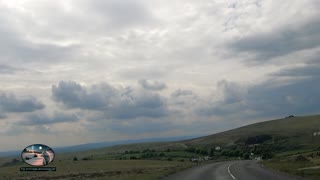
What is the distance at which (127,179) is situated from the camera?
4122 centimetres

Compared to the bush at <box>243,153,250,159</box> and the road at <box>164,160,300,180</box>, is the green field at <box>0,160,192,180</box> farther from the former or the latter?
the bush at <box>243,153,250,159</box>

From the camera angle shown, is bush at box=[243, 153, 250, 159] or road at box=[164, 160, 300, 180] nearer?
road at box=[164, 160, 300, 180]

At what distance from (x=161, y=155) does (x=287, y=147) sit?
62.1 m

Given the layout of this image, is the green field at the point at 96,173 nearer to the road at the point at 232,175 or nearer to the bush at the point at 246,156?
the road at the point at 232,175

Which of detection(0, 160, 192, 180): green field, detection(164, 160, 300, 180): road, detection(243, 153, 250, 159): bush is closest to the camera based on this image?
detection(164, 160, 300, 180): road

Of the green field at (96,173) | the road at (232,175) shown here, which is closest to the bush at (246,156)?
the green field at (96,173)

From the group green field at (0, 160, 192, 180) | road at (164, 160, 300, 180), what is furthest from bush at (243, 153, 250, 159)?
road at (164, 160, 300, 180)

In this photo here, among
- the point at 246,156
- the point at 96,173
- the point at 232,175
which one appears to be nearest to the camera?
the point at 232,175

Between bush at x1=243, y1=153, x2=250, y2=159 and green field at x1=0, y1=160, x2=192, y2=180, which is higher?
green field at x1=0, y1=160, x2=192, y2=180

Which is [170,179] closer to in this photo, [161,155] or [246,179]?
[246,179]

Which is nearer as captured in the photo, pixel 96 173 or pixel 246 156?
pixel 96 173

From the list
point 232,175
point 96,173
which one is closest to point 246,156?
point 96,173

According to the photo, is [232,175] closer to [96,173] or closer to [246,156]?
[96,173]

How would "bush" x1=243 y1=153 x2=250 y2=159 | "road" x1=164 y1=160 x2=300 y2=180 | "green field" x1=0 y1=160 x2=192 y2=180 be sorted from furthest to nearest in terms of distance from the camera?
"bush" x1=243 y1=153 x2=250 y2=159, "green field" x1=0 y1=160 x2=192 y2=180, "road" x1=164 y1=160 x2=300 y2=180
